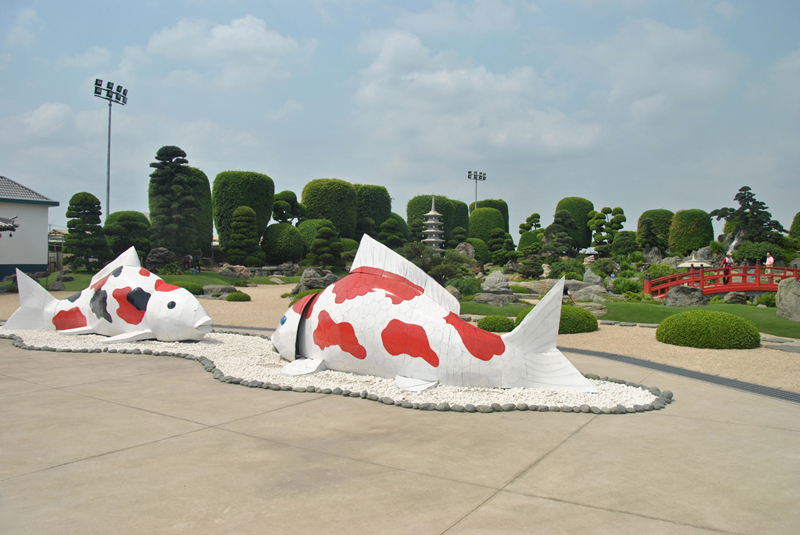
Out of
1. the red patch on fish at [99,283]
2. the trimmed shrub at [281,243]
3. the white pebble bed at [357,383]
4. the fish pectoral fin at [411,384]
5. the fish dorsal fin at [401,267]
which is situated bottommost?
the white pebble bed at [357,383]

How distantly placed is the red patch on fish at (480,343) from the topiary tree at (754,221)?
33.2 meters

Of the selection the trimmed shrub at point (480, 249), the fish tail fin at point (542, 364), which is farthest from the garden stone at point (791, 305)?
the trimmed shrub at point (480, 249)

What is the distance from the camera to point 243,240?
112 feet

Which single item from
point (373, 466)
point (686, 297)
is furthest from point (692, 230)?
point (373, 466)

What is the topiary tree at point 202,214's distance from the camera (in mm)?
33188

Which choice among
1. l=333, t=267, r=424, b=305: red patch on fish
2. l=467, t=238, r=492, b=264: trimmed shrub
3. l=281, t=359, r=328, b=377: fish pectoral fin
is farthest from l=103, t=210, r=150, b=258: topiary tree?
l=467, t=238, r=492, b=264: trimmed shrub

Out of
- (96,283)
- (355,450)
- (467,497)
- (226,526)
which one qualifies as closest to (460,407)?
(355,450)

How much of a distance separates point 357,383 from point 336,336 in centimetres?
66

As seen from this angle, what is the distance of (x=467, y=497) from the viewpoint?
304 centimetres

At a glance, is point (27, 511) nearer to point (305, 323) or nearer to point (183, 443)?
point (183, 443)

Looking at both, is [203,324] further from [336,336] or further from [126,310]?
[336,336]

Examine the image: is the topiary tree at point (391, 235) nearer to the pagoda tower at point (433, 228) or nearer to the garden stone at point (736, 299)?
the pagoda tower at point (433, 228)

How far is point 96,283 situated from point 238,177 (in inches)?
1077

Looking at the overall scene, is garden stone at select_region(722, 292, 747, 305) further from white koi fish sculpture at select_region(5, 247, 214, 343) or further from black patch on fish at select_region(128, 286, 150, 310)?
black patch on fish at select_region(128, 286, 150, 310)
